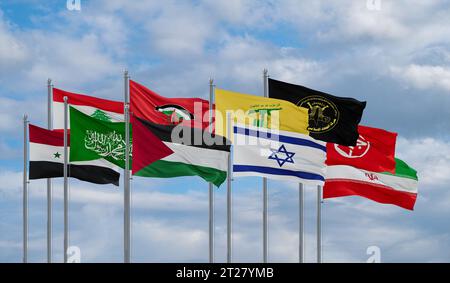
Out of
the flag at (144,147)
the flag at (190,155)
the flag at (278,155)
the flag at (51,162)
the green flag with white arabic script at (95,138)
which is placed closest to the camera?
the flag at (144,147)

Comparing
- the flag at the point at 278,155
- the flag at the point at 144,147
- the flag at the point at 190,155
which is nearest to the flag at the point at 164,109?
the flag at the point at 190,155

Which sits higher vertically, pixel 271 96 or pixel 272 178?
pixel 271 96

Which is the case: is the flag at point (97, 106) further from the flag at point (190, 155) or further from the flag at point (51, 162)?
the flag at point (190, 155)

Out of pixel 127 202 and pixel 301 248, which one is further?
pixel 301 248

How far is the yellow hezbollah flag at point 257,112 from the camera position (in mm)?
32438

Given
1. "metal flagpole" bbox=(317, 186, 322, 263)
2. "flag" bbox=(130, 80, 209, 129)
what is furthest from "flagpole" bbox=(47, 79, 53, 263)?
"metal flagpole" bbox=(317, 186, 322, 263)

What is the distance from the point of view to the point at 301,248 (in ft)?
125

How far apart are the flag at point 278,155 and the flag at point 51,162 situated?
7.14 metres

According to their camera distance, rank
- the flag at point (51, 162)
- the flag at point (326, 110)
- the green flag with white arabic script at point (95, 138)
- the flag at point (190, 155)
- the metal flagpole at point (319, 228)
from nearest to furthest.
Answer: the flag at point (190, 155)
the flag at point (326, 110)
the green flag with white arabic script at point (95, 138)
the flag at point (51, 162)
the metal flagpole at point (319, 228)
